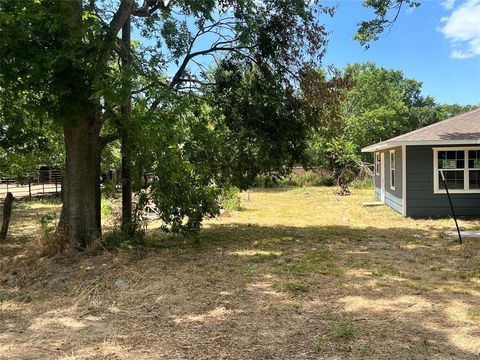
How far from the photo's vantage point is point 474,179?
13.5 metres

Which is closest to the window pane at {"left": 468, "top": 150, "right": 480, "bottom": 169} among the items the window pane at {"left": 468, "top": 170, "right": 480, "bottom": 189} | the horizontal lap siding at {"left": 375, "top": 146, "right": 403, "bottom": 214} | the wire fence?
the window pane at {"left": 468, "top": 170, "right": 480, "bottom": 189}

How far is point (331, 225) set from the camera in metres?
12.6

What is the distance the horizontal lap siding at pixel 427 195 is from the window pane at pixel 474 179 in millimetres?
273

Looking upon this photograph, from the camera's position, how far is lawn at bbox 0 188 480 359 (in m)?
4.12

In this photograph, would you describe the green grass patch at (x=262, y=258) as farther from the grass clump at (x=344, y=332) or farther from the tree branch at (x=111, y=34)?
the tree branch at (x=111, y=34)

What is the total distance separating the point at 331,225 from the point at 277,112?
4114 mm

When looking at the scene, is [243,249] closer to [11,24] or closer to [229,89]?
[229,89]

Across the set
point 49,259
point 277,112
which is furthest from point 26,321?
point 277,112

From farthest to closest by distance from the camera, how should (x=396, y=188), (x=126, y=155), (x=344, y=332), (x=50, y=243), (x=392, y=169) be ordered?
(x=392, y=169) < (x=396, y=188) < (x=126, y=155) < (x=50, y=243) < (x=344, y=332)

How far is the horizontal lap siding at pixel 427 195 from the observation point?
13.5 meters

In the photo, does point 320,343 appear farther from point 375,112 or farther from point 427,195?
point 375,112

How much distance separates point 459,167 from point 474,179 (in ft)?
1.84

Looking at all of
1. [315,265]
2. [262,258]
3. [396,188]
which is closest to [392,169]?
[396,188]

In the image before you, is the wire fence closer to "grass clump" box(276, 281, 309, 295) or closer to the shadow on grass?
the shadow on grass
